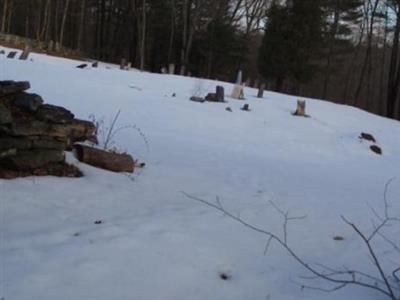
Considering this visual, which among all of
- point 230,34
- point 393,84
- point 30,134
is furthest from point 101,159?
point 230,34

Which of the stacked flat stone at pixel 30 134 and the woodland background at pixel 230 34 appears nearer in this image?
the stacked flat stone at pixel 30 134

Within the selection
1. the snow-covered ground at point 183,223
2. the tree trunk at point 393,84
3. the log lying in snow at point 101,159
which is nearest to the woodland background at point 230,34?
the tree trunk at point 393,84

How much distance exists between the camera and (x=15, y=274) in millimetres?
3951

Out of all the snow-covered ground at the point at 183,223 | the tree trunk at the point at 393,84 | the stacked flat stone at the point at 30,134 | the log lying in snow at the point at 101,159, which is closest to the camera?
the snow-covered ground at the point at 183,223

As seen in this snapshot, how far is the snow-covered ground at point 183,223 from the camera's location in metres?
4.09

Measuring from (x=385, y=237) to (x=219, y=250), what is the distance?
1.82 meters

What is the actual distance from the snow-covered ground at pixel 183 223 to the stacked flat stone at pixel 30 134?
0.80ft

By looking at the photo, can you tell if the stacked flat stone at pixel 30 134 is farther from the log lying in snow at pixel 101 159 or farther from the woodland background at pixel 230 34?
the woodland background at pixel 230 34

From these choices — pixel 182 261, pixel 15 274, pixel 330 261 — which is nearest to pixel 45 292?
pixel 15 274

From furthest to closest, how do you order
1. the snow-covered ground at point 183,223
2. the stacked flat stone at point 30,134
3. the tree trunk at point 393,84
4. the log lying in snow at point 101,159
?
the tree trunk at point 393,84 < the log lying in snow at point 101,159 < the stacked flat stone at point 30,134 < the snow-covered ground at point 183,223

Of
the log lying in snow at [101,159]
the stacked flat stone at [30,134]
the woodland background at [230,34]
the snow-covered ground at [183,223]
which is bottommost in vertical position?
the snow-covered ground at [183,223]

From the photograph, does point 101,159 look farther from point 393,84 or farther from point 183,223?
point 393,84

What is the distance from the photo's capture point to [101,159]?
713 centimetres

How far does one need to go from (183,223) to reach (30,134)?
78.4 inches
